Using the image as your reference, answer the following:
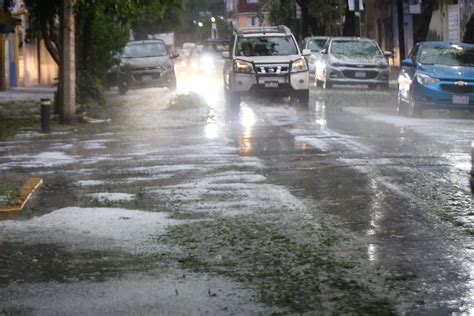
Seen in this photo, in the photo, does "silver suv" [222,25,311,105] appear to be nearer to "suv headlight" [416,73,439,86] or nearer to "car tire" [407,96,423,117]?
"car tire" [407,96,423,117]

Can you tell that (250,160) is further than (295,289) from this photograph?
Yes

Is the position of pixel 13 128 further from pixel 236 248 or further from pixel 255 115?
pixel 236 248

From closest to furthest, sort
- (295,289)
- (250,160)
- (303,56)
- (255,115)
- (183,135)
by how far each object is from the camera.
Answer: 1. (295,289)
2. (250,160)
3. (183,135)
4. (255,115)
5. (303,56)

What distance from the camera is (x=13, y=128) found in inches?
942

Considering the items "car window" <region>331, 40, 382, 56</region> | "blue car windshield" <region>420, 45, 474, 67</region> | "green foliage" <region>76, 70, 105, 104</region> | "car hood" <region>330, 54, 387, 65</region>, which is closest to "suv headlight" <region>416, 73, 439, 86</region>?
"blue car windshield" <region>420, 45, 474, 67</region>

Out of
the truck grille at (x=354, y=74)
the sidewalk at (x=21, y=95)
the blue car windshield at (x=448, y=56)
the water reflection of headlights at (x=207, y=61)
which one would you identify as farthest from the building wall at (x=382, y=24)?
the blue car windshield at (x=448, y=56)

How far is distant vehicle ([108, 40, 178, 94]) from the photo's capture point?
133ft

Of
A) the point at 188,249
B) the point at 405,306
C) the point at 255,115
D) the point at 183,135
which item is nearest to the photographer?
the point at 405,306

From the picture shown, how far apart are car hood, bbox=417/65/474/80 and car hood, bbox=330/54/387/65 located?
12.7 metres

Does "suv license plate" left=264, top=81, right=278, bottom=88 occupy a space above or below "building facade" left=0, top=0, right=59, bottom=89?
below

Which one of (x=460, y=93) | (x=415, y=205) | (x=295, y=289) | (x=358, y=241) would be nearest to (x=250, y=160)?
(x=415, y=205)

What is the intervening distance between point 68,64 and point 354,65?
618 inches

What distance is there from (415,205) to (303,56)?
17962 mm

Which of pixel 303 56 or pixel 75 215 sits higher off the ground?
pixel 303 56
